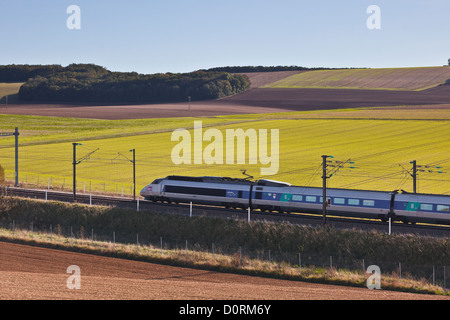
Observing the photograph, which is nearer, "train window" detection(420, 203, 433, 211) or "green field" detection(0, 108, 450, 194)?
"train window" detection(420, 203, 433, 211)

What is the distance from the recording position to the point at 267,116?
12012 centimetres

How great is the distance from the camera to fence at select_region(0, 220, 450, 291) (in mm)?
37156

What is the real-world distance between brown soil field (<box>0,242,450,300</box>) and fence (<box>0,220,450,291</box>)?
A: 2.96 metres

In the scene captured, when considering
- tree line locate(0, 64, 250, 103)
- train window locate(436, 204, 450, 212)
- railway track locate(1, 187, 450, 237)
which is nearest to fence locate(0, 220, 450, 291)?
railway track locate(1, 187, 450, 237)

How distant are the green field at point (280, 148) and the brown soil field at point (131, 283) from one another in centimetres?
2583

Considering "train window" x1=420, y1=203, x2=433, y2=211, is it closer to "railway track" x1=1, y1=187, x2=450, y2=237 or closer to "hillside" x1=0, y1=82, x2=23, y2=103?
"railway track" x1=1, y1=187, x2=450, y2=237

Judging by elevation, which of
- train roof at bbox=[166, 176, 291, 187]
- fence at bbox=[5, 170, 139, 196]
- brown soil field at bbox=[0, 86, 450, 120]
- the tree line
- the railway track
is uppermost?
the tree line

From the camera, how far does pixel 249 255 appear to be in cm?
4288

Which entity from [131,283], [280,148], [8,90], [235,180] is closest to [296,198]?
[235,180]

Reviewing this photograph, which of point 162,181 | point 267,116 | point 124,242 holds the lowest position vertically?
point 124,242

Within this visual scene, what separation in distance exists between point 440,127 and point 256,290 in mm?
72008

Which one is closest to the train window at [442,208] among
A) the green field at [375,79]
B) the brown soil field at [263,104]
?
the brown soil field at [263,104]

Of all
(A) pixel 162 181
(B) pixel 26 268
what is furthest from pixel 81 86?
(B) pixel 26 268
